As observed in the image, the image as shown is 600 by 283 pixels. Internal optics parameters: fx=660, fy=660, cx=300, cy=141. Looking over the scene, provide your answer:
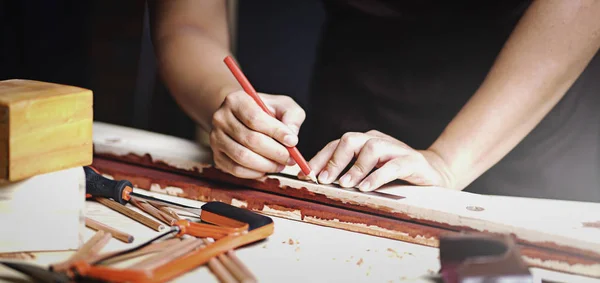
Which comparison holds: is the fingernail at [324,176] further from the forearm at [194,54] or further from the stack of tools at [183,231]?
the forearm at [194,54]

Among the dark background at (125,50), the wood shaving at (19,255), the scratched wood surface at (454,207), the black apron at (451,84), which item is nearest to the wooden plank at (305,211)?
the scratched wood surface at (454,207)

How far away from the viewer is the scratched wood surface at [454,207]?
0.97 m

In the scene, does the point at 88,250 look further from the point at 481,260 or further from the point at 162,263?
the point at 481,260

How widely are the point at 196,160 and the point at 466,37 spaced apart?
0.74 meters

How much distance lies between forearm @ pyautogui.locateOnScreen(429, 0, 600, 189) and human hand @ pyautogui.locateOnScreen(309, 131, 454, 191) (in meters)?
0.14

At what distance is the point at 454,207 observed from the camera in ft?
3.45

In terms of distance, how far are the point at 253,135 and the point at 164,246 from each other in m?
0.31

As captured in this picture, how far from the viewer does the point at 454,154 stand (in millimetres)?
1307

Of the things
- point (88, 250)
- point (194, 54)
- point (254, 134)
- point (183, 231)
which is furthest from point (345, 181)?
point (194, 54)

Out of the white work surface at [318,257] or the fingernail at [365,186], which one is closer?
the white work surface at [318,257]

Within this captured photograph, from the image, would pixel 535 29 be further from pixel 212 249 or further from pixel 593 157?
pixel 212 249

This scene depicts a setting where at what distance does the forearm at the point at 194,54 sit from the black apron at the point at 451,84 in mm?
306

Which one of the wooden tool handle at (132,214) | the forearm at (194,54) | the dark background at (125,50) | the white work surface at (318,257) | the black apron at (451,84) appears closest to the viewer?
the white work surface at (318,257)

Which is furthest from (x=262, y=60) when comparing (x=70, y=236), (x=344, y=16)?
(x=70, y=236)
